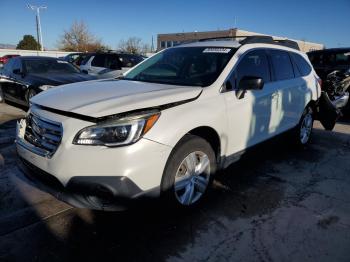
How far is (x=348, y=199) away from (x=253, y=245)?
166cm

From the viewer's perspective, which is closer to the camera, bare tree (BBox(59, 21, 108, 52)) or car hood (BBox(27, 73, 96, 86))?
car hood (BBox(27, 73, 96, 86))

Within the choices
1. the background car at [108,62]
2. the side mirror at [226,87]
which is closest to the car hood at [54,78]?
the background car at [108,62]

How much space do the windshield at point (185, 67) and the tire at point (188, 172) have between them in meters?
0.76

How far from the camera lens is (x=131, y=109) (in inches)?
107

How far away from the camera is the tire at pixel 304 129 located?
5.40 metres

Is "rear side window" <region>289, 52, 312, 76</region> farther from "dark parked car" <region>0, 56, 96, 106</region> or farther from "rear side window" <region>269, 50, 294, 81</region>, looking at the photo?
"dark parked car" <region>0, 56, 96, 106</region>

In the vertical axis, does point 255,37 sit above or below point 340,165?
above

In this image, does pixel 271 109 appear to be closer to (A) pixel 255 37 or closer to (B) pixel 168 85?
(A) pixel 255 37

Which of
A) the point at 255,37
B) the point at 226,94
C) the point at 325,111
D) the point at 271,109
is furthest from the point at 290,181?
the point at 325,111

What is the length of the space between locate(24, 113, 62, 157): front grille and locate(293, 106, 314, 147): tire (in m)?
3.98

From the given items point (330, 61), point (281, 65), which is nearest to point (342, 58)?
point (330, 61)

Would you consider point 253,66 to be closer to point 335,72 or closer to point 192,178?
point 192,178

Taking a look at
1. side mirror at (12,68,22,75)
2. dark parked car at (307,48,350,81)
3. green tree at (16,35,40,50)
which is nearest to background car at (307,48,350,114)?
dark parked car at (307,48,350,81)

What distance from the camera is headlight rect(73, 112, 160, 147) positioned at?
2.56 m
